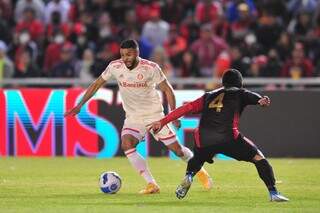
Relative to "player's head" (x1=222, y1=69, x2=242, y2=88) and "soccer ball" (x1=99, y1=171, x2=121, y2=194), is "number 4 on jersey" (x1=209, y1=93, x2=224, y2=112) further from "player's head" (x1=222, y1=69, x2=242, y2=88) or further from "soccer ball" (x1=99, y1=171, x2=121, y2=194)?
"soccer ball" (x1=99, y1=171, x2=121, y2=194)

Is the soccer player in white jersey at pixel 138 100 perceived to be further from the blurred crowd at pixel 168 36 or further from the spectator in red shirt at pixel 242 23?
the spectator in red shirt at pixel 242 23

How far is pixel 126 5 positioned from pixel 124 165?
283 inches

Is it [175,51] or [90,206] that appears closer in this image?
[90,206]

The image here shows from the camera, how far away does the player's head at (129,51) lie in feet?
45.4

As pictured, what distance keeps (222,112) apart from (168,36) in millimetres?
11940

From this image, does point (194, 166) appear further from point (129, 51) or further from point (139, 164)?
point (129, 51)

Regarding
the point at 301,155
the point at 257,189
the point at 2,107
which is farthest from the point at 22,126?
the point at 257,189

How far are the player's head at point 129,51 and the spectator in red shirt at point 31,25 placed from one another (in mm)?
11287

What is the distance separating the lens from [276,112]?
20938 mm

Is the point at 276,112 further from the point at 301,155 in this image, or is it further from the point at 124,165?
the point at 124,165

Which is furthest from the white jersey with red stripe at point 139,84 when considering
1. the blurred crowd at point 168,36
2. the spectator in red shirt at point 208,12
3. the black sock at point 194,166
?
the spectator in red shirt at point 208,12

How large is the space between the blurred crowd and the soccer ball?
823cm

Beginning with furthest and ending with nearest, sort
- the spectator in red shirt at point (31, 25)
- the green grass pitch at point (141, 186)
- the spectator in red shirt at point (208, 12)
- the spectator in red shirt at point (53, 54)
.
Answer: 1. the spectator in red shirt at point (31, 25)
2. the spectator in red shirt at point (208, 12)
3. the spectator in red shirt at point (53, 54)
4. the green grass pitch at point (141, 186)

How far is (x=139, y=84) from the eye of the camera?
14.3m
